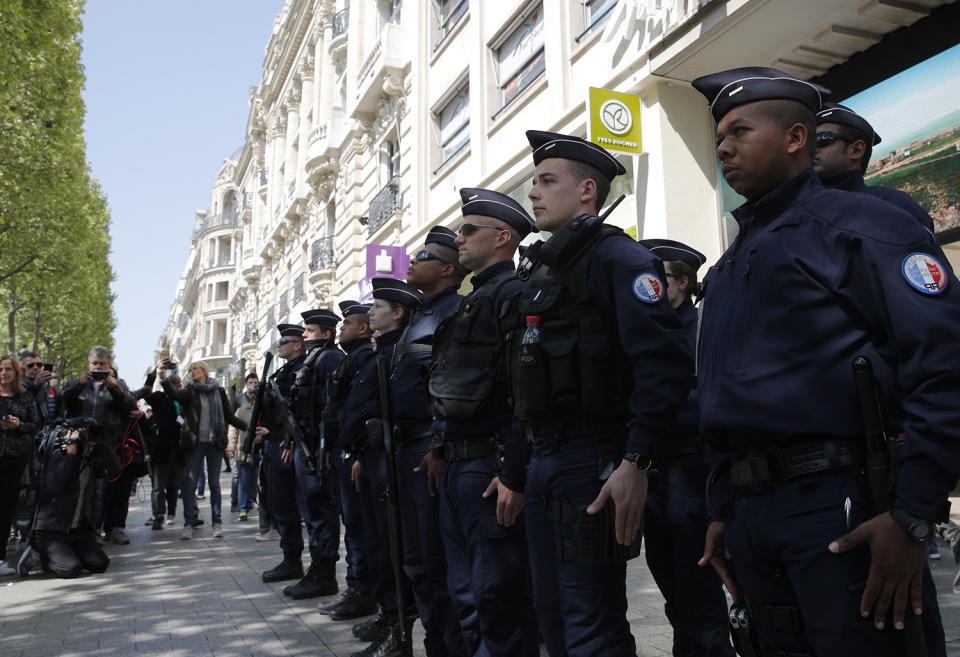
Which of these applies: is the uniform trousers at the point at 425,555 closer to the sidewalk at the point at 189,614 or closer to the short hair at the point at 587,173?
the sidewalk at the point at 189,614

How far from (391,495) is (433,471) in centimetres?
72

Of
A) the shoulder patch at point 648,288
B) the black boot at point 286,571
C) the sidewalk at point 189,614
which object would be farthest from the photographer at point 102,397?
the shoulder patch at point 648,288

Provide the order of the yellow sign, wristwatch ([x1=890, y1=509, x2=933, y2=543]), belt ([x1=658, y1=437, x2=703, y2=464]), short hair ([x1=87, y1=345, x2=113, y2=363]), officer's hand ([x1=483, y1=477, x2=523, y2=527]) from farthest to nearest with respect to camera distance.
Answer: the yellow sign, short hair ([x1=87, y1=345, x2=113, y2=363]), belt ([x1=658, y1=437, x2=703, y2=464]), officer's hand ([x1=483, y1=477, x2=523, y2=527]), wristwatch ([x1=890, y1=509, x2=933, y2=543])

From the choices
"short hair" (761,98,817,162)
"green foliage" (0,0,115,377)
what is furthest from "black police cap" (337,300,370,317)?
"green foliage" (0,0,115,377)

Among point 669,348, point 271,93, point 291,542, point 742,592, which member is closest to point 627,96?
point 291,542

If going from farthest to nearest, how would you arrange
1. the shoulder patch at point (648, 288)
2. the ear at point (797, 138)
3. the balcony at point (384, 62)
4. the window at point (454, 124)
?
the balcony at point (384, 62), the window at point (454, 124), the shoulder patch at point (648, 288), the ear at point (797, 138)

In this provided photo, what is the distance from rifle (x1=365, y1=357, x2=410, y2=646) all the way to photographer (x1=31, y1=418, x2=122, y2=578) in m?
4.04

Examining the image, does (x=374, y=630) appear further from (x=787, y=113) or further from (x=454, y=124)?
(x=454, y=124)

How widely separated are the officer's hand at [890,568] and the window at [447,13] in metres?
14.3

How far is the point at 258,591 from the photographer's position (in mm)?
6102

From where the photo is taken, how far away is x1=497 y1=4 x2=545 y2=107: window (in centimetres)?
1179

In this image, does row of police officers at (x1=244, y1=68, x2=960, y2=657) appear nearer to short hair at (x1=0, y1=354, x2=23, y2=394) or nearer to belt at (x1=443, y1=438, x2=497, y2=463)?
belt at (x1=443, y1=438, x2=497, y2=463)

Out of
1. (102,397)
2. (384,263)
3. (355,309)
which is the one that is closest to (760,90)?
(355,309)

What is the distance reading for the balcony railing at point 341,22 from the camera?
2225 cm
